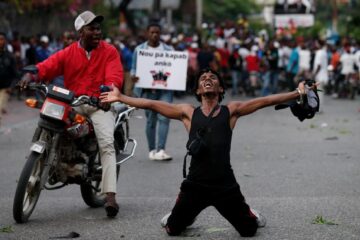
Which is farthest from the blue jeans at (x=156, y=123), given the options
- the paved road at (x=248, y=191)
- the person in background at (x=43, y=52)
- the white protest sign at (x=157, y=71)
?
the person in background at (x=43, y=52)

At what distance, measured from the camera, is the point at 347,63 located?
91.9 feet

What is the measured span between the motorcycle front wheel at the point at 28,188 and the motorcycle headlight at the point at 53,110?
0.34 m

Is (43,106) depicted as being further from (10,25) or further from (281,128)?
(10,25)

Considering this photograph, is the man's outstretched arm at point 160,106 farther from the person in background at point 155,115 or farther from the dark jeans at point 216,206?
the person in background at point 155,115

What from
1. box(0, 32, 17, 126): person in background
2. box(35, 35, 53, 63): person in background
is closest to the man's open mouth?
box(0, 32, 17, 126): person in background

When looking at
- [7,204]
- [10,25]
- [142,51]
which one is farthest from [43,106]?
[10,25]

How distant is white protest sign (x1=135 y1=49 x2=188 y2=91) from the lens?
41.1 ft

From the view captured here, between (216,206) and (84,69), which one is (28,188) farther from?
(216,206)

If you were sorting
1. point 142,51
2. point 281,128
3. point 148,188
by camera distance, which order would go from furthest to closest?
point 281,128, point 142,51, point 148,188

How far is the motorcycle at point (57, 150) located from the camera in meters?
7.70

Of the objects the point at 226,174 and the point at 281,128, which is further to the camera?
the point at 281,128

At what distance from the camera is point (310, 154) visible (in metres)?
13.1

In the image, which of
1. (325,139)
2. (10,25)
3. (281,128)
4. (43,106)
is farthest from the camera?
(10,25)

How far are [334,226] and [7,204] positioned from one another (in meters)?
3.17
